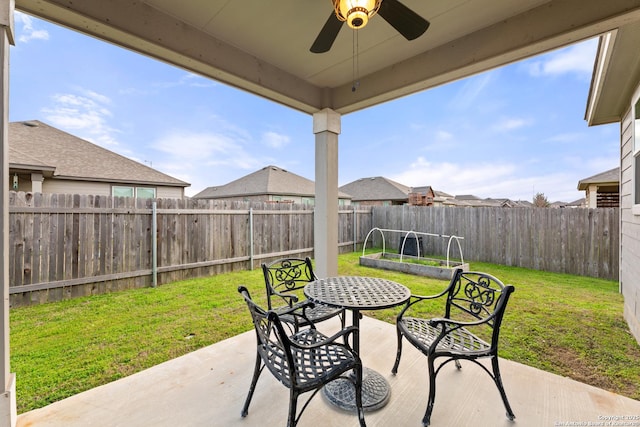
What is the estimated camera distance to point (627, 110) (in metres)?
3.54

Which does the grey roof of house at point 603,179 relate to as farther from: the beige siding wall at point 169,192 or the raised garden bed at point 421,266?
the beige siding wall at point 169,192

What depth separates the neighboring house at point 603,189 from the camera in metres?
8.70

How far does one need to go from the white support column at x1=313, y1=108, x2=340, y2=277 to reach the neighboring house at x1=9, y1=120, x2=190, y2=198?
24.2 feet

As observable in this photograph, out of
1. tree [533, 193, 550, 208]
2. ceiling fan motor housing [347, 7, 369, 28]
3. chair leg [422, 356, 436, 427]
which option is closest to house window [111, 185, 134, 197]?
ceiling fan motor housing [347, 7, 369, 28]

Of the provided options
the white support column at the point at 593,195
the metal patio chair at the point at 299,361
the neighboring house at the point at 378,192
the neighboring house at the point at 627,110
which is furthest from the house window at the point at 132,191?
the white support column at the point at 593,195

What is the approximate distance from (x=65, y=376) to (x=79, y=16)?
2678mm

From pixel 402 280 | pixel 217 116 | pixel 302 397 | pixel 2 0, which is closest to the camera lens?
pixel 2 0

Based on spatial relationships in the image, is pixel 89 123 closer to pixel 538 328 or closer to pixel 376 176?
pixel 538 328

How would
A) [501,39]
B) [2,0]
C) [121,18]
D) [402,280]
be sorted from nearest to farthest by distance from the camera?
[2,0], [121,18], [501,39], [402,280]

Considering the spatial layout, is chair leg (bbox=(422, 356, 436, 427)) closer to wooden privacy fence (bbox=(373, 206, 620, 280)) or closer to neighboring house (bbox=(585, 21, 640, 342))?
neighboring house (bbox=(585, 21, 640, 342))

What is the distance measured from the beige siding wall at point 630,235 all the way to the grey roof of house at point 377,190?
16148 mm

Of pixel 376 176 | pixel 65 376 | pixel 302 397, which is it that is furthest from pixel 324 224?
pixel 376 176

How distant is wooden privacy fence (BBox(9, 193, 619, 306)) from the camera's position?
3.85 metres

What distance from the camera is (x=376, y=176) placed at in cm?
2294
